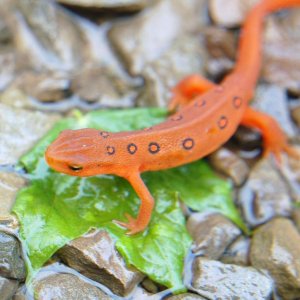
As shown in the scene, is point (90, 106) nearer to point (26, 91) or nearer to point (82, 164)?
point (26, 91)

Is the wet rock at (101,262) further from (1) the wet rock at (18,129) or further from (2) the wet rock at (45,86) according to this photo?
(2) the wet rock at (45,86)

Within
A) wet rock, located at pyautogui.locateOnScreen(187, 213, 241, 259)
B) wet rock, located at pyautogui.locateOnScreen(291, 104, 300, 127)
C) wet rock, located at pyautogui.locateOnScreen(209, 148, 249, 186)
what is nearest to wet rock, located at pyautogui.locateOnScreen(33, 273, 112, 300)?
wet rock, located at pyautogui.locateOnScreen(187, 213, 241, 259)

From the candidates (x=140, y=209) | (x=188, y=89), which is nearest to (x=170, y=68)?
(x=188, y=89)

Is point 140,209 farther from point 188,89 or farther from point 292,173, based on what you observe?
point 292,173

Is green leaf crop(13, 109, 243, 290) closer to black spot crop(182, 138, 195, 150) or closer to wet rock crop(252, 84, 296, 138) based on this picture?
black spot crop(182, 138, 195, 150)

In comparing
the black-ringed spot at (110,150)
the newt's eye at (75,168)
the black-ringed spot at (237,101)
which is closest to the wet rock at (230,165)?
the black-ringed spot at (237,101)
